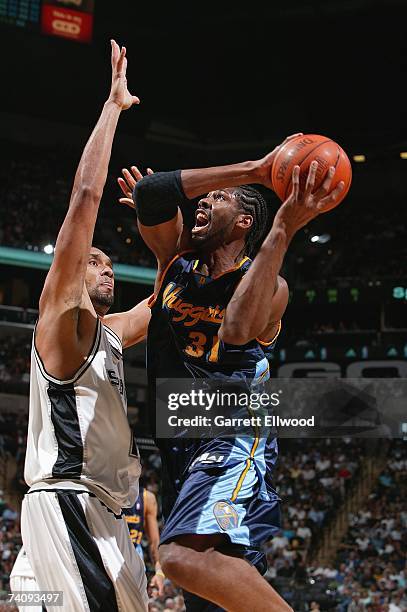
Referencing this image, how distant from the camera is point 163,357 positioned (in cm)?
368

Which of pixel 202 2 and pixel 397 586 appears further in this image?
pixel 202 2

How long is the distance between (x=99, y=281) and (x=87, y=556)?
58.1 inches

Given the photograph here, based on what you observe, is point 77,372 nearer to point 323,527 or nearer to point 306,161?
point 306,161

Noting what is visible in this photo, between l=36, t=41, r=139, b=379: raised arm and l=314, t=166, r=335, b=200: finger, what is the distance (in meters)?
1.04

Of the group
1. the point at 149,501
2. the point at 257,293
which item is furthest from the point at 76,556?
the point at 149,501

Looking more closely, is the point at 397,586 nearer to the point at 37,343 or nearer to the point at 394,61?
the point at 37,343

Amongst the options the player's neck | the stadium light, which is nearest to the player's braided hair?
the player's neck

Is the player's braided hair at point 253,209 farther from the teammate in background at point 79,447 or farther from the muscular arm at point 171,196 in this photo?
the teammate in background at point 79,447

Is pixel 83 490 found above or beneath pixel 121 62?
beneath

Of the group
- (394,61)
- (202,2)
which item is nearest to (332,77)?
(394,61)

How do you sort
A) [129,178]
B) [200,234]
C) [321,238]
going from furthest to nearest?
[321,238] → [129,178] → [200,234]

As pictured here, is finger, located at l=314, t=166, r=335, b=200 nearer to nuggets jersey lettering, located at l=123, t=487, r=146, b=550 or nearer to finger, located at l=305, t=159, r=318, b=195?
finger, located at l=305, t=159, r=318, b=195

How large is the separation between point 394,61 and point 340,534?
44.3 ft

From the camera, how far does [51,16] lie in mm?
20672
